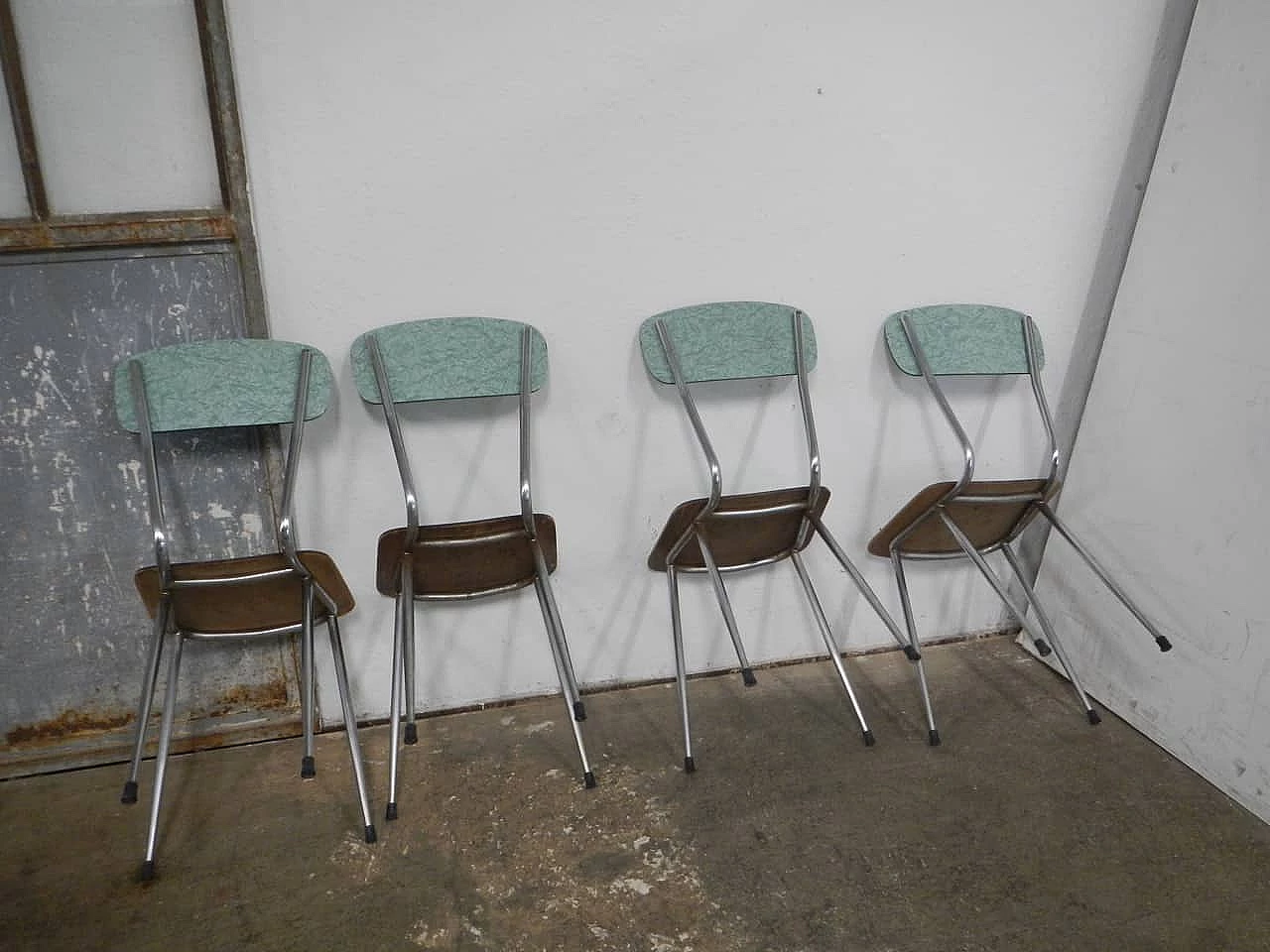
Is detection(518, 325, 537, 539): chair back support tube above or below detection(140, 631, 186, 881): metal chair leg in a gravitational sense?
above

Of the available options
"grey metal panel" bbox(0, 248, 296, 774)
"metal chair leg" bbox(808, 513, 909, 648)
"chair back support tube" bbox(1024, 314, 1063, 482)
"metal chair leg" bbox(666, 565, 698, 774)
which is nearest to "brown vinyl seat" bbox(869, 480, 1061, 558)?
"chair back support tube" bbox(1024, 314, 1063, 482)

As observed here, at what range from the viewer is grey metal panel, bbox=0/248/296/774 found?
1524 millimetres

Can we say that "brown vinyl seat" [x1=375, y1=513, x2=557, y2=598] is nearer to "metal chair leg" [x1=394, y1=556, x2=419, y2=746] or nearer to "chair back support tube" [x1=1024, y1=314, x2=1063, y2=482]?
"metal chair leg" [x1=394, y1=556, x2=419, y2=746]

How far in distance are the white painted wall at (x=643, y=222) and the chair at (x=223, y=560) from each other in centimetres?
13

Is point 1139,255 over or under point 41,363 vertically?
over

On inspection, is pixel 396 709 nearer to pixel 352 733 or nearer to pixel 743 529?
pixel 352 733

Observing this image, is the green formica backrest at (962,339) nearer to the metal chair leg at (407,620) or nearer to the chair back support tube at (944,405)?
the chair back support tube at (944,405)

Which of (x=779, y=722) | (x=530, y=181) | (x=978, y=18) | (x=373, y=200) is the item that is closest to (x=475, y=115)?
(x=530, y=181)

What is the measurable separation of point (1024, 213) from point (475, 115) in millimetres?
1326

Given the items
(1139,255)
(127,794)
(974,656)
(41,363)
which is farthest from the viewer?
(974,656)

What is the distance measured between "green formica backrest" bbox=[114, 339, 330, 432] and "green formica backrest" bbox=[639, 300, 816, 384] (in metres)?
0.70

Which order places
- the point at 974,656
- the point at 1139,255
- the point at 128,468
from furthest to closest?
the point at 974,656, the point at 1139,255, the point at 128,468

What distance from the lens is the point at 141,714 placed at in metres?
1.50

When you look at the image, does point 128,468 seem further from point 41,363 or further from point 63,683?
point 63,683
